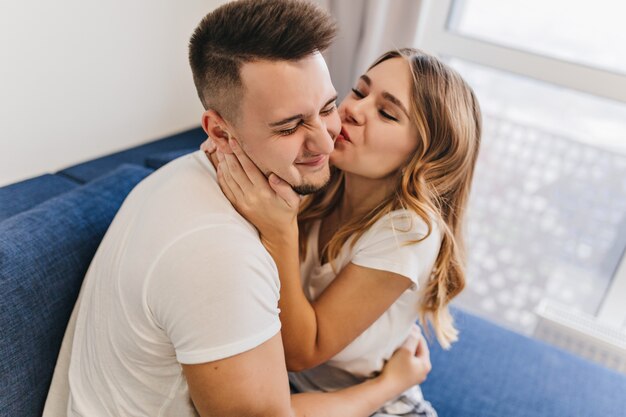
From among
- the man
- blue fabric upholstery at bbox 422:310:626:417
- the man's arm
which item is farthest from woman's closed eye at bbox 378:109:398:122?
blue fabric upholstery at bbox 422:310:626:417

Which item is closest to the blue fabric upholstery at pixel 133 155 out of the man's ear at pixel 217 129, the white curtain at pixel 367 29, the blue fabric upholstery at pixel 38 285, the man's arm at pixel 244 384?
the blue fabric upholstery at pixel 38 285

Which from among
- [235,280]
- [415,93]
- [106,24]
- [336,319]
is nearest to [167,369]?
[235,280]

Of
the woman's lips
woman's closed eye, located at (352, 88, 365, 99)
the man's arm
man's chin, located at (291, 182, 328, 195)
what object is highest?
woman's closed eye, located at (352, 88, 365, 99)

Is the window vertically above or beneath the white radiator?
above

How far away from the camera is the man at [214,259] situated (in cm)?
83

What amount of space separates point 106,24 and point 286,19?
108cm

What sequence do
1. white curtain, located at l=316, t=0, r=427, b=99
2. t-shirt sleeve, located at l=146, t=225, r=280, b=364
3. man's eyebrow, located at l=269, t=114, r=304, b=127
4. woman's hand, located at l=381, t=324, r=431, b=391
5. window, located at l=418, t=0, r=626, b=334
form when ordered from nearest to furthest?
t-shirt sleeve, located at l=146, t=225, r=280, b=364, man's eyebrow, located at l=269, t=114, r=304, b=127, woman's hand, located at l=381, t=324, r=431, b=391, white curtain, located at l=316, t=0, r=427, b=99, window, located at l=418, t=0, r=626, b=334

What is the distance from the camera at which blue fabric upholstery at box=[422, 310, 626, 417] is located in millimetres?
1515

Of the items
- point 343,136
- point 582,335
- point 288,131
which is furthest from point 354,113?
point 582,335

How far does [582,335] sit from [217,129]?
5.89 feet

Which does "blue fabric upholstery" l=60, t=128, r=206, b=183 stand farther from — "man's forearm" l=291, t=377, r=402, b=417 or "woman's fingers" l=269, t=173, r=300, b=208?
"man's forearm" l=291, t=377, r=402, b=417

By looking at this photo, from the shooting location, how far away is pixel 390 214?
119 centimetres

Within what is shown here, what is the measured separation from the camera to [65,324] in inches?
43.7

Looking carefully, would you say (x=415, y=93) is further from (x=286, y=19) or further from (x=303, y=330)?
(x=303, y=330)
